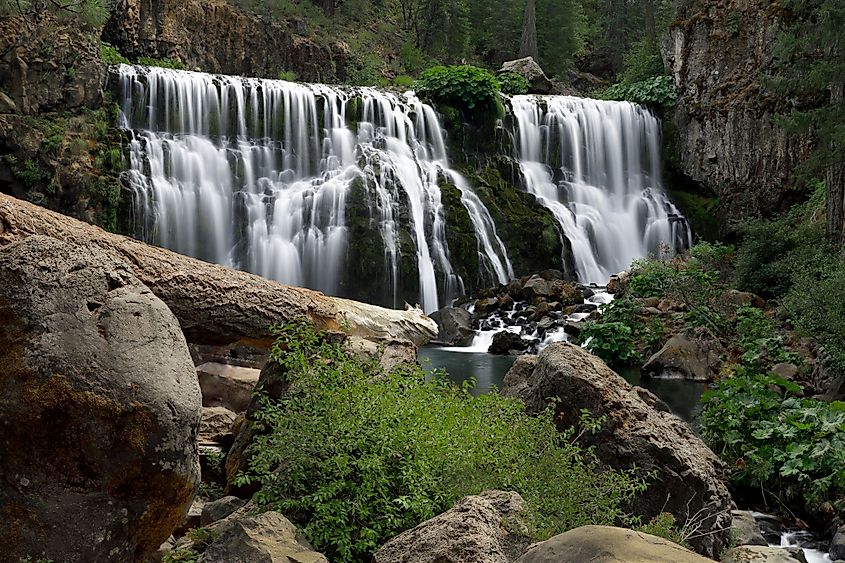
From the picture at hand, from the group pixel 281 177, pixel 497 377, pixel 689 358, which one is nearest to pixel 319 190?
pixel 281 177

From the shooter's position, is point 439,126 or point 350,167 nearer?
point 350,167

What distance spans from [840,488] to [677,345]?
697 centimetres

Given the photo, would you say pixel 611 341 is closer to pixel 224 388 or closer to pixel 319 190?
pixel 319 190

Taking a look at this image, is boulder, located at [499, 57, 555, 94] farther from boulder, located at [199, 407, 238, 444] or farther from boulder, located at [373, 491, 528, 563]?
boulder, located at [373, 491, 528, 563]

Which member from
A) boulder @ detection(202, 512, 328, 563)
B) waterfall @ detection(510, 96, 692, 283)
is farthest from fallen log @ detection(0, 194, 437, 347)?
waterfall @ detection(510, 96, 692, 283)

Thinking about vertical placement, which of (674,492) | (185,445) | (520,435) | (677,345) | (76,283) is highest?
(76,283)

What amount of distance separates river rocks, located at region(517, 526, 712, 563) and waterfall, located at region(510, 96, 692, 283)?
793 inches

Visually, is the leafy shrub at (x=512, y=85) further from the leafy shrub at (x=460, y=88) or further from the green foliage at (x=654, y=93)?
the leafy shrub at (x=460, y=88)

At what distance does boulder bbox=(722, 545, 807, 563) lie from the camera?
5.22 m

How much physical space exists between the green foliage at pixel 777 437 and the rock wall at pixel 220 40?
808 inches

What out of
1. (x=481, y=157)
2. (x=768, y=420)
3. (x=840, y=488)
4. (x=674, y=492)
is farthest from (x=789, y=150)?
(x=674, y=492)

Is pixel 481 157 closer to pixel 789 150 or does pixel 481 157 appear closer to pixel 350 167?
pixel 350 167

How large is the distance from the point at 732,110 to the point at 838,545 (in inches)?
765

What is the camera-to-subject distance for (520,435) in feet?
16.5
